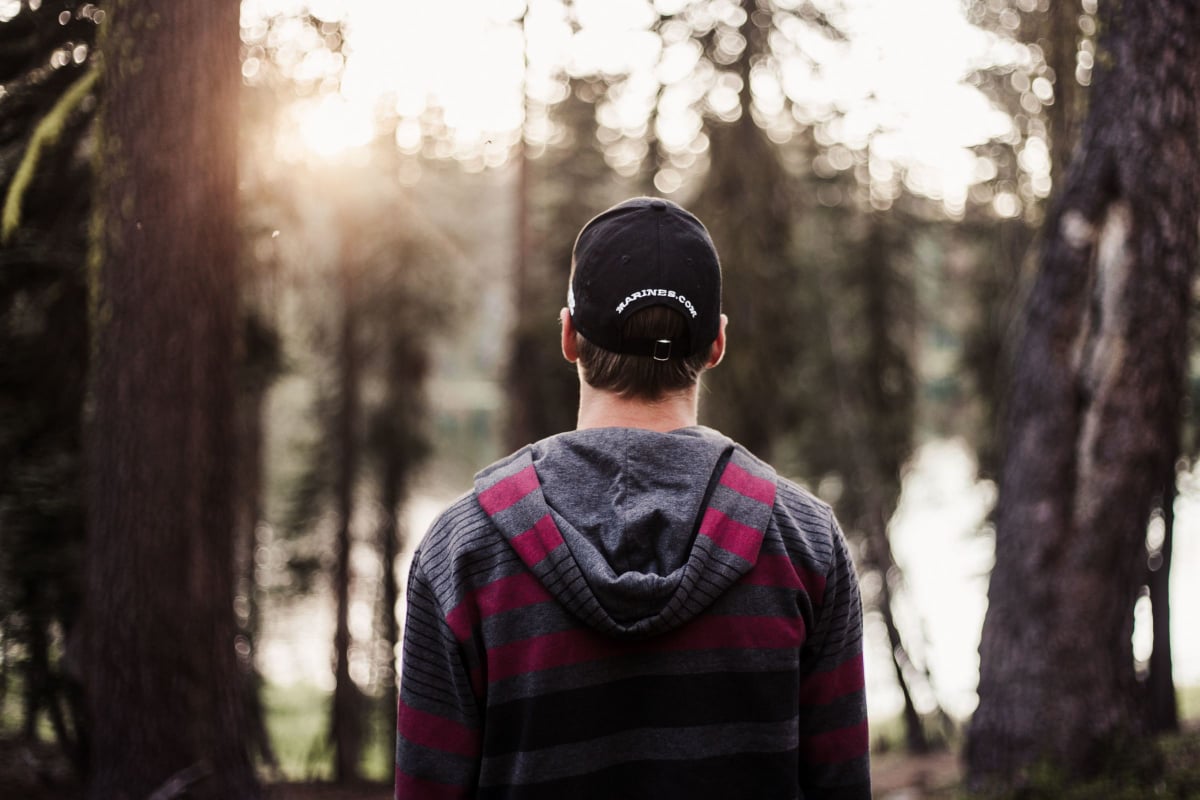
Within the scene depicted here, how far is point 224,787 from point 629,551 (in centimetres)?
489

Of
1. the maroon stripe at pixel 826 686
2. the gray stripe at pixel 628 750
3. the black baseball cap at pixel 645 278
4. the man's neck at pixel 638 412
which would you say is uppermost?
the black baseball cap at pixel 645 278

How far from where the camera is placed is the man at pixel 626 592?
1716 millimetres

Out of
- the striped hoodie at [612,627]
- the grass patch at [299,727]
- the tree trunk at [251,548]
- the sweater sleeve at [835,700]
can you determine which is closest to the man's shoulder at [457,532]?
the striped hoodie at [612,627]

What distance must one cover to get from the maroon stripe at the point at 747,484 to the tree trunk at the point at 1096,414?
5.37 meters

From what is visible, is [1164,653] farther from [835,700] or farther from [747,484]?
[747,484]

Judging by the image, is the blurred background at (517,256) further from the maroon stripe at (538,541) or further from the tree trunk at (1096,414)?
the maroon stripe at (538,541)

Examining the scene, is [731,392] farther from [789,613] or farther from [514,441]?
[789,613]

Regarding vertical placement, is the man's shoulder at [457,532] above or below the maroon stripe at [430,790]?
above

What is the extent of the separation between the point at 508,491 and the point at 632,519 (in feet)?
0.75

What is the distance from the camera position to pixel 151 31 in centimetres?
514

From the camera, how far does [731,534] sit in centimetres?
174

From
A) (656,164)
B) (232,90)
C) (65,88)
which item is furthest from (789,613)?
(656,164)

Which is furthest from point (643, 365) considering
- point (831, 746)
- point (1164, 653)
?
point (1164, 653)

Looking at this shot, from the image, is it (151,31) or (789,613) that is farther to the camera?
(151,31)
